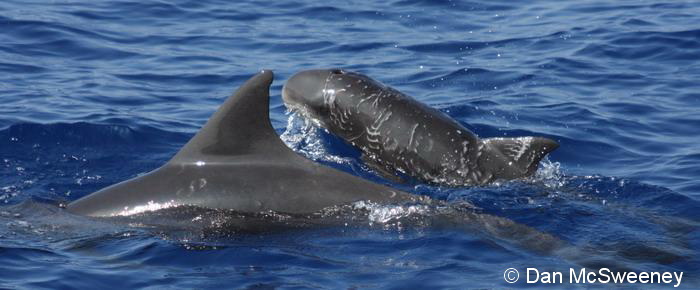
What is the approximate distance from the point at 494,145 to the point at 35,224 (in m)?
5.10

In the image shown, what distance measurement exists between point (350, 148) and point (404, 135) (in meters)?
0.93

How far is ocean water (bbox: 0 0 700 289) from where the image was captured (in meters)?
9.79

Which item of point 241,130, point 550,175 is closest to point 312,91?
point 550,175

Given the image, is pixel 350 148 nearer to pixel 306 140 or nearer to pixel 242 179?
pixel 306 140

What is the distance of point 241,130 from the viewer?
417 inches

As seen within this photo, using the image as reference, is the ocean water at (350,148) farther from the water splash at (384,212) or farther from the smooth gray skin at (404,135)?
the smooth gray skin at (404,135)

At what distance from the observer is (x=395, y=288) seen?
9.15 m

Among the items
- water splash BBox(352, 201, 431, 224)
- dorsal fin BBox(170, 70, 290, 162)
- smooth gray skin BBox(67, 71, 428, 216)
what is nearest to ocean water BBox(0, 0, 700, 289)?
water splash BBox(352, 201, 431, 224)

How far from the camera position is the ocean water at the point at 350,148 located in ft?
32.1

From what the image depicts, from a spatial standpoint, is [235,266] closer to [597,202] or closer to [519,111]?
[597,202]

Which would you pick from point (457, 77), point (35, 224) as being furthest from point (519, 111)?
point (35, 224)

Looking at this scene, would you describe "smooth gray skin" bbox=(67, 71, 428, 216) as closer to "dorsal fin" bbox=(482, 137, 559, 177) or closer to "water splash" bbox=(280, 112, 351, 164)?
"dorsal fin" bbox=(482, 137, 559, 177)

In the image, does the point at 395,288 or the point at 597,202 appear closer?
the point at 395,288

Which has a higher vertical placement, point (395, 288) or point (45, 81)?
point (45, 81)
